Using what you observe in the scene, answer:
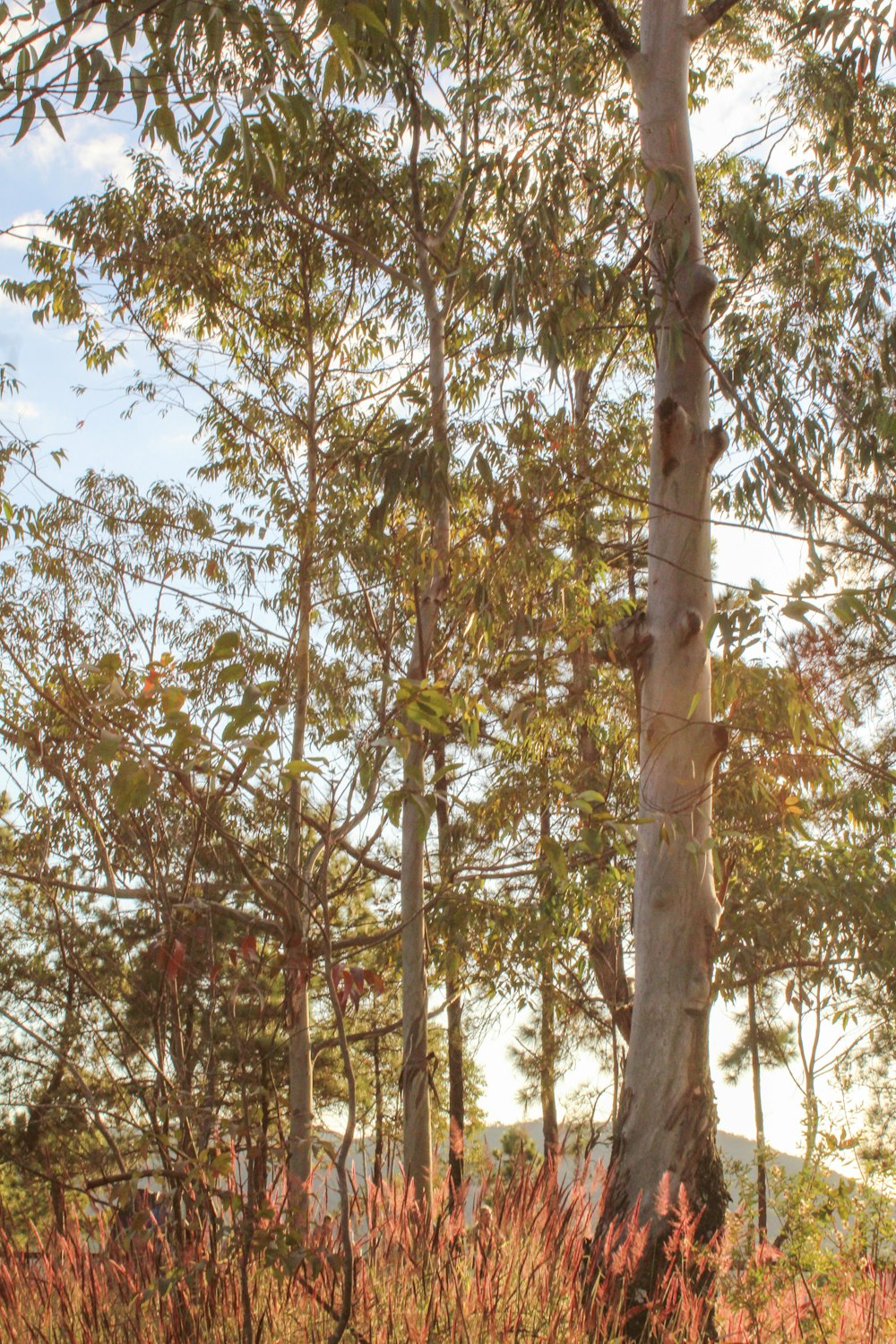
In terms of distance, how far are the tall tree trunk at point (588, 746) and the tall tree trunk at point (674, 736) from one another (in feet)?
0.84

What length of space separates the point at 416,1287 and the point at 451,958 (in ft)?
8.30

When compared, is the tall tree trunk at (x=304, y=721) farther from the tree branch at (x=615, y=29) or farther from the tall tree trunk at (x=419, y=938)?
the tree branch at (x=615, y=29)

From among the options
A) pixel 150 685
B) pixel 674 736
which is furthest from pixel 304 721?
pixel 150 685

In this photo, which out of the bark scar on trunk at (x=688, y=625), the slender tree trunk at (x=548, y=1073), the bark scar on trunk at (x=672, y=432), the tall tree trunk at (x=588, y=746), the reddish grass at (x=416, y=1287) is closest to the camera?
the reddish grass at (x=416, y=1287)

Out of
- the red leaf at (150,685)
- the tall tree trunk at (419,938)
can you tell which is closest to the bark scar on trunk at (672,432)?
the tall tree trunk at (419,938)

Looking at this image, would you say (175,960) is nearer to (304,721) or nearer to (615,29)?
(304,721)

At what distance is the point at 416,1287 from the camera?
7.38ft

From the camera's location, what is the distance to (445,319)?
5.67m

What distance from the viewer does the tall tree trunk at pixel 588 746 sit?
14.9ft

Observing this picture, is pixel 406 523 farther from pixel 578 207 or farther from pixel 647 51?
pixel 647 51

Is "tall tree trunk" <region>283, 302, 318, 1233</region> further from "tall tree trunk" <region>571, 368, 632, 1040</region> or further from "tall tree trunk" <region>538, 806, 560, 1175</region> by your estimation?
"tall tree trunk" <region>538, 806, 560, 1175</region>

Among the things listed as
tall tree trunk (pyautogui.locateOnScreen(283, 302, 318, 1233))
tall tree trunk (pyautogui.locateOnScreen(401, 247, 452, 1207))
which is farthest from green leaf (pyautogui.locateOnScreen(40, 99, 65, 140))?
tall tree trunk (pyautogui.locateOnScreen(401, 247, 452, 1207))

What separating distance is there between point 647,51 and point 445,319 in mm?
1692

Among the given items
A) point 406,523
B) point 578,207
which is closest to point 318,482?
point 406,523
